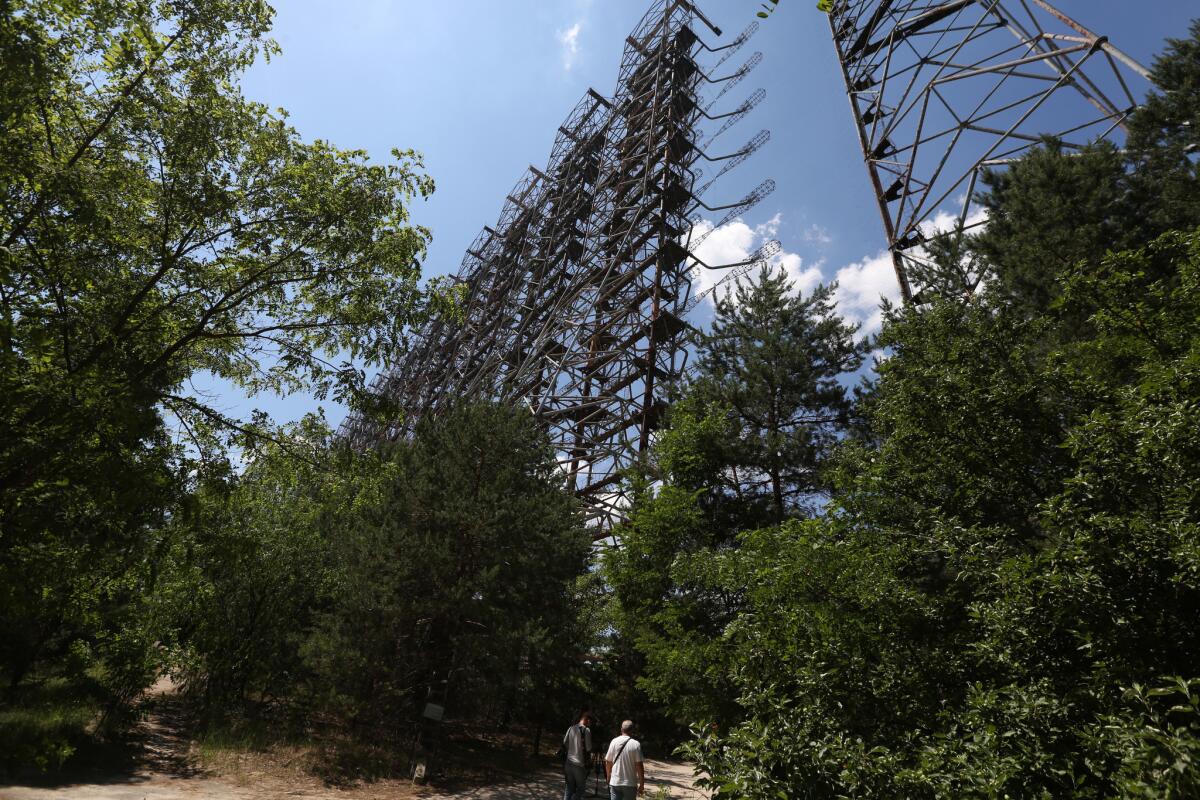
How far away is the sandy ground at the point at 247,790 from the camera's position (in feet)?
22.8

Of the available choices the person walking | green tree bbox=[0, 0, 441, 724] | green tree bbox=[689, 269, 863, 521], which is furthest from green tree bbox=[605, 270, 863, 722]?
green tree bbox=[0, 0, 441, 724]

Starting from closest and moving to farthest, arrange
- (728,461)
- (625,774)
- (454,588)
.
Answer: (625,774), (454,588), (728,461)

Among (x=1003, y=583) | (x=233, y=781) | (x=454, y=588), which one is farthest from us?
(x=454, y=588)

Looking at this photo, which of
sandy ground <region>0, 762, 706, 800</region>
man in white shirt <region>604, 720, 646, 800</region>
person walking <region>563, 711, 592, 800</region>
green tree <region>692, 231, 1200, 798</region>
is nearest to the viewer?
green tree <region>692, 231, 1200, 798</region>

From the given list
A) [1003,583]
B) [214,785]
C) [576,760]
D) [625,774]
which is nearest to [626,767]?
[625,774]

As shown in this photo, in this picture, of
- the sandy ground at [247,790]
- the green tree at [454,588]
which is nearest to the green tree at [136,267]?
the sandy ground at [247,790]

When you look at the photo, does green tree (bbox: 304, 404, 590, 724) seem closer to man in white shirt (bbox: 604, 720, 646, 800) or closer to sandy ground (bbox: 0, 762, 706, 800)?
sandy ground (bbox: 0, 762, 706, 800)

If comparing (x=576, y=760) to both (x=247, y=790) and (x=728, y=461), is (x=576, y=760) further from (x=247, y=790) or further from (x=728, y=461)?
(x=728, y=461)

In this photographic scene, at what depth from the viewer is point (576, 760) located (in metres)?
7.27

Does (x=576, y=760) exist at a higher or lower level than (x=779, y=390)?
lower

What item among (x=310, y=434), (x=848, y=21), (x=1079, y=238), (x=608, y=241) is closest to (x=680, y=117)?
(x=608, y=241)

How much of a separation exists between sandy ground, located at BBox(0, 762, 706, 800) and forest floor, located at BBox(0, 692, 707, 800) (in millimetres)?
10

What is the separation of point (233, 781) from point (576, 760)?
528cm

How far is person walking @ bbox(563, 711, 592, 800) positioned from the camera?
7188 mm
